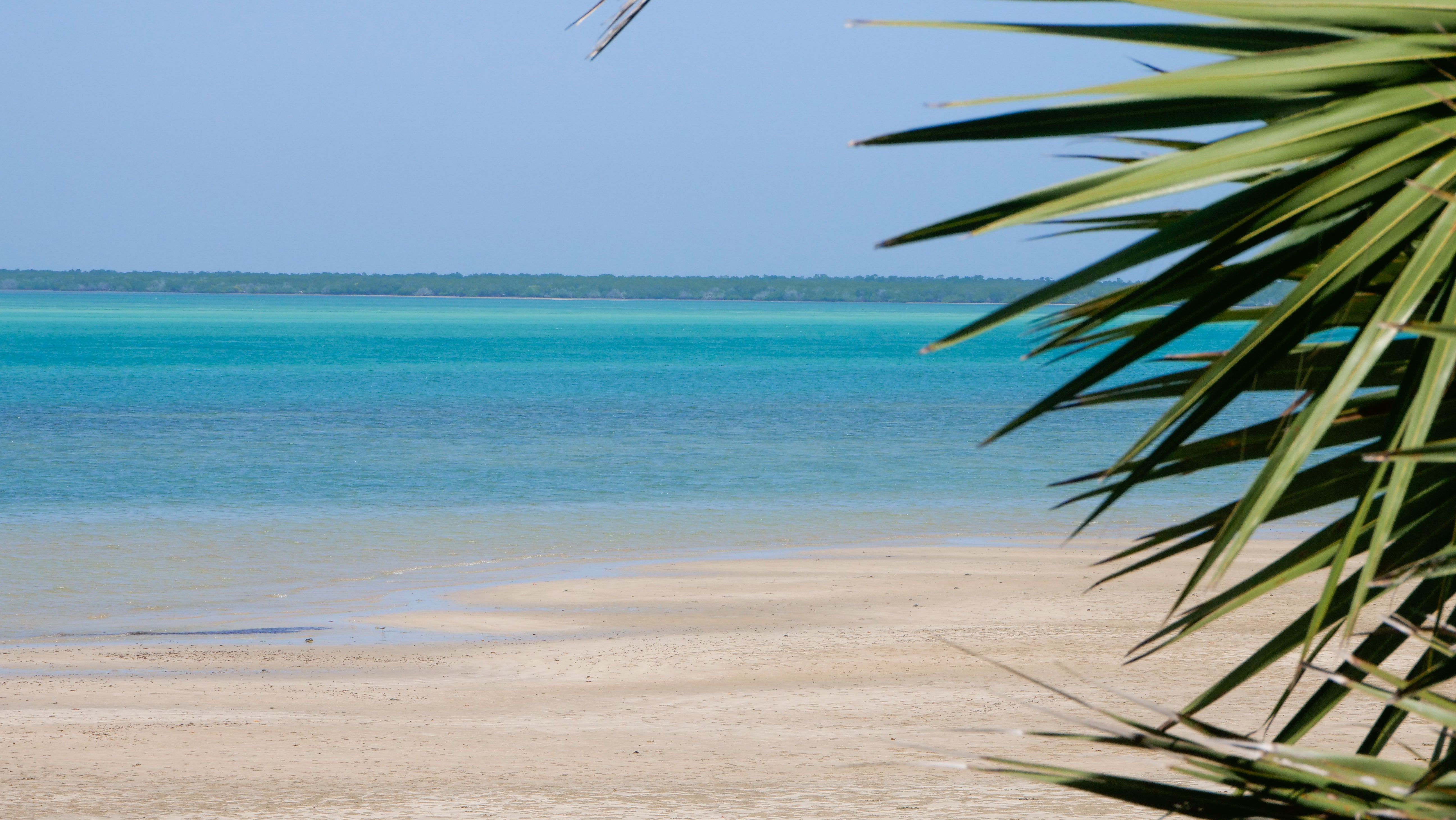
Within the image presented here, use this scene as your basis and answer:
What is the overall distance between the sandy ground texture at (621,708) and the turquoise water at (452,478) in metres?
2.42

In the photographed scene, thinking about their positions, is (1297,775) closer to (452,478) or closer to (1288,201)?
(1288,201)

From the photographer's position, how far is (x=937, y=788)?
5.89m

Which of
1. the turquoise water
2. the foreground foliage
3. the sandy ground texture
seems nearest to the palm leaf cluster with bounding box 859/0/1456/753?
the foreground foliage

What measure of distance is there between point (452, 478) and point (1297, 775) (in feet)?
76.2

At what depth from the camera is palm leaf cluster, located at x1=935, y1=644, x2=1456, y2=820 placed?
996 millimetres

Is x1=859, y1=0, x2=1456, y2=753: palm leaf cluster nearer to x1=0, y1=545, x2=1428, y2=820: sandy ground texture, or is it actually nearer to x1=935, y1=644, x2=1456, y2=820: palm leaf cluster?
x1=935, y1=644, x2=1456, y2=820: palm leaf cluster

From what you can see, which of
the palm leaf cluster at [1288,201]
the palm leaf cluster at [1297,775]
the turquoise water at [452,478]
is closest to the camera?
the palm leaf cluster at [1288,201]

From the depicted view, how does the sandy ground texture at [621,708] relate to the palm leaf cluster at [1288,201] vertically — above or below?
below

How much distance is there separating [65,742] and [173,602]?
221 inches

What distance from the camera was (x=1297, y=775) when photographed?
1.06 m

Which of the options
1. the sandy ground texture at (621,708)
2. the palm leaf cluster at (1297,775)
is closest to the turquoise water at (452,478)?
the sandy ground texture at (621,708)

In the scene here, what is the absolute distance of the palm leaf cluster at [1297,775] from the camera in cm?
100

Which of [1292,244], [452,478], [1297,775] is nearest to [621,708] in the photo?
Answer: [1297,775]

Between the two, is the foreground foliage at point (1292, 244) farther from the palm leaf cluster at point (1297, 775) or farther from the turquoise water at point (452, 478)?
the turquoise water at point (452, 478)
